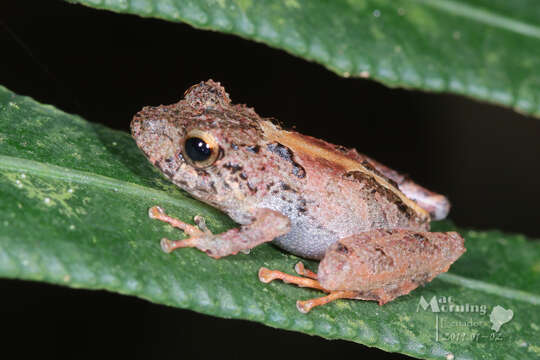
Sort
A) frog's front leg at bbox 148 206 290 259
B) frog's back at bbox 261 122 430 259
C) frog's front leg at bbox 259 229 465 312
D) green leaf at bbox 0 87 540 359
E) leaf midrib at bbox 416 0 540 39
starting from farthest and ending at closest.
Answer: leaf midrib at bbox 416 0 540 39, frog's back at bbox 261 122 430 259, frog's front leg at bbox 259 229 465 312, frog's front leg at bbox 148 206 290 259, green leaf at bbox 0 87 540 359

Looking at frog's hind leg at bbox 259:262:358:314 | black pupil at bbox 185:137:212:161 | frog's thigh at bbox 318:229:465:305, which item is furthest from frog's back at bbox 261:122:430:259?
black pupil at bbox 185:137:212:161

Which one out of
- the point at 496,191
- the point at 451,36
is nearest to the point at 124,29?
the point at 451,36

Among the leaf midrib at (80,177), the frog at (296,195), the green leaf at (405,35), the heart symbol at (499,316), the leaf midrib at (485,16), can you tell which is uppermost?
the leaf midrib at (485,16)

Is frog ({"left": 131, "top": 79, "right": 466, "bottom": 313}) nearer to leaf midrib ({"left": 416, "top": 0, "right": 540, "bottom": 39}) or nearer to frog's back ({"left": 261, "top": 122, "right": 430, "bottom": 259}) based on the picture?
frog's back ({"left": 261, "top": 122, "right": 430, "bottom": 259})

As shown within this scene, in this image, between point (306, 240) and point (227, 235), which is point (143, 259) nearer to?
point (227, 235)

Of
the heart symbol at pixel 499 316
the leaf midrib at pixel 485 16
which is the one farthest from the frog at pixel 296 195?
the leaf midrib at pixel 485 16

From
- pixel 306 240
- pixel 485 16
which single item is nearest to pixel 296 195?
pixel 306 240

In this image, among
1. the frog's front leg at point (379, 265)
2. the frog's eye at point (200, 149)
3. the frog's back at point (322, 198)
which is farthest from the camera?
the frog's back at point (322, 198)

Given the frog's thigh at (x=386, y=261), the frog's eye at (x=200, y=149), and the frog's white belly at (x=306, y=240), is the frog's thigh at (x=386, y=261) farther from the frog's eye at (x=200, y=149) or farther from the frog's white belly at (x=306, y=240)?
the frog's eye at (x=200, y=149)
